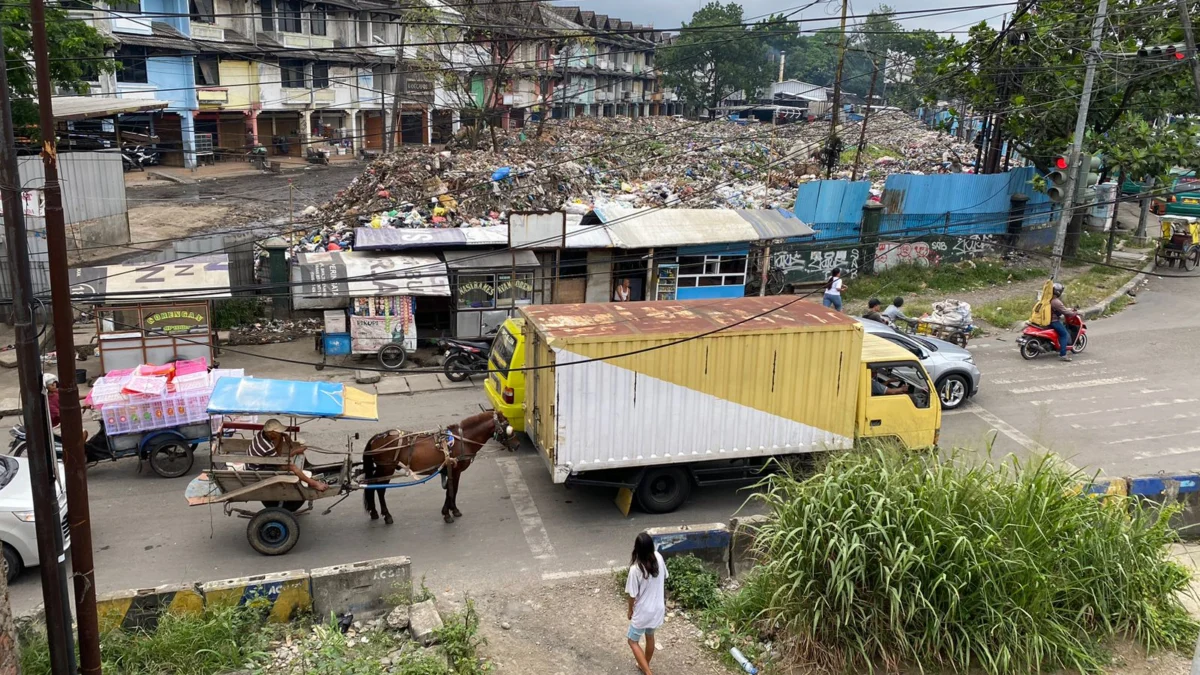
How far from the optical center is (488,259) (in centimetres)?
1755

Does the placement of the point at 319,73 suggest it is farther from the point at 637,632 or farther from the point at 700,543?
the point at 637,632

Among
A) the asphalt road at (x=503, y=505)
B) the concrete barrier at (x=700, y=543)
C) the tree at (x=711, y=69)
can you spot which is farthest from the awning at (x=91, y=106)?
the tree at (x=711, y=69)

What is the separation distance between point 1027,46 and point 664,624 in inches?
805

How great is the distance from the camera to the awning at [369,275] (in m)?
16.2

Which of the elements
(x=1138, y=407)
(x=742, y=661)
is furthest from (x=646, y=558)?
(x=1138, y=407)

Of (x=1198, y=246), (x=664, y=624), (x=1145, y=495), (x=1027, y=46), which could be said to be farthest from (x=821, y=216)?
(x=664, y=624)

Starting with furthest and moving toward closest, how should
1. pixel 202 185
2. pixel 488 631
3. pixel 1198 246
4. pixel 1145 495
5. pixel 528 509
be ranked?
pixel 202 185, pixel 1198 246, pixel 528 509, pixel 1145 495, pixel 488 631

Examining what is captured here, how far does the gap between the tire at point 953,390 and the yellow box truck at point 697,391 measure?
350 cm

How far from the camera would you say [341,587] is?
836 cm

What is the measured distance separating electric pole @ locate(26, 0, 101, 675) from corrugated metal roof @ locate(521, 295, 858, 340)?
4793 millimetres

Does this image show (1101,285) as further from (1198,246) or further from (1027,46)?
(1027,46)

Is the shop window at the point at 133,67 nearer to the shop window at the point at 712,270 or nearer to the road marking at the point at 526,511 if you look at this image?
the shop window at the point at 712,270

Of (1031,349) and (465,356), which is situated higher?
(1031,349)

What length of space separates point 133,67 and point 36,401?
113 ft
